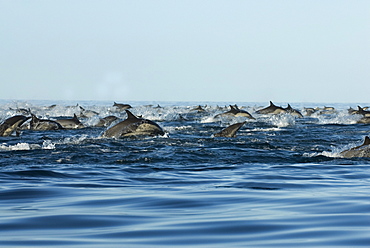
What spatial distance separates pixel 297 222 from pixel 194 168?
5692 millimetres

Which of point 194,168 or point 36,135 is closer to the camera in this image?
point 194,168

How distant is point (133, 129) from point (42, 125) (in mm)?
5910

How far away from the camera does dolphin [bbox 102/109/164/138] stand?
18.7 metres

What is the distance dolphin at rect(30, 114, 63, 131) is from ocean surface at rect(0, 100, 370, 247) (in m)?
7.11

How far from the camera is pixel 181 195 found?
28.5 ft

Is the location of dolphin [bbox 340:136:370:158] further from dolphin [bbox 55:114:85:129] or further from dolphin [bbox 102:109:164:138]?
dolphin [bbox 55:114:85:129]

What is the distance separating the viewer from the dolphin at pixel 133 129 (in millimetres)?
18656

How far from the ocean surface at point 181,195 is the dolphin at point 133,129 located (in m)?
1.99

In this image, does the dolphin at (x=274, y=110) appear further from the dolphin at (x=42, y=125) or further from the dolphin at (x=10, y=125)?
the dolphin at (x=10, y=125)

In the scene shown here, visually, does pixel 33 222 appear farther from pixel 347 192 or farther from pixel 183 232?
pixel 347 192

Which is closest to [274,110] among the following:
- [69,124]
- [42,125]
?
[69,124]

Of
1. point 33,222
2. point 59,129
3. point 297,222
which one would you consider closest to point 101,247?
point 33,222

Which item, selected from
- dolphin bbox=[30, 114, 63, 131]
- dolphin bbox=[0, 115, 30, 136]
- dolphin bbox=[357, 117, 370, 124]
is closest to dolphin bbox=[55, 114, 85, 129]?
dolphin bbox=[30, 114, 63, 131]

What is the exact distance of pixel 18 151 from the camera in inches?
570
